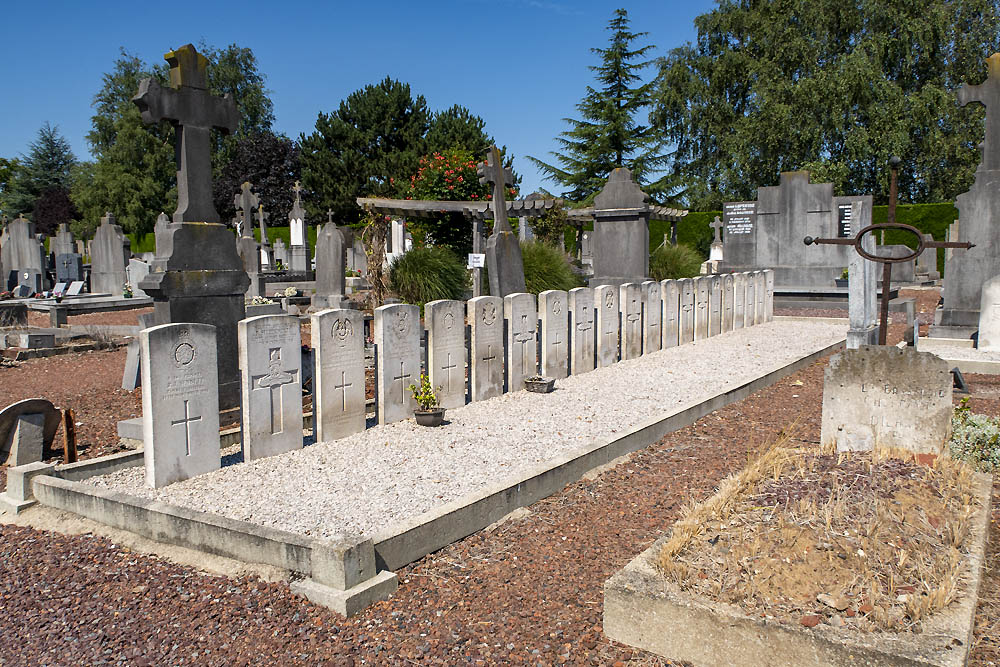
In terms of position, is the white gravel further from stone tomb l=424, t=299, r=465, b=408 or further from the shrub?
the shrub

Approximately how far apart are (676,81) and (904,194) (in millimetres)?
11345

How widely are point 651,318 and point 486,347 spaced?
3.80 metres

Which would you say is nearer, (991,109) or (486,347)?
(486,347)

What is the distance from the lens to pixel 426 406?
6.78m

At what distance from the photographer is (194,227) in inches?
285

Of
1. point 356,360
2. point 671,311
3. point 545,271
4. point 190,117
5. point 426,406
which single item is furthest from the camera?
point 545,271

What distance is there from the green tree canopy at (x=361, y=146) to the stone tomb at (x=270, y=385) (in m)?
38.0

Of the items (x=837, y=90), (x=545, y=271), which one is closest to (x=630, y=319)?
(x=545, y=271)

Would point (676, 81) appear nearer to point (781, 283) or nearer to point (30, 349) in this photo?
point (781, 283)

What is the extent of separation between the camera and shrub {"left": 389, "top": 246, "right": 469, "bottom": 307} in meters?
13.2

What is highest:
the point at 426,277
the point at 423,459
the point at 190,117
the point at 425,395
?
the point at 190,117

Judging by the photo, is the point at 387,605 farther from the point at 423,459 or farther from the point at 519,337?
the point at 519,337

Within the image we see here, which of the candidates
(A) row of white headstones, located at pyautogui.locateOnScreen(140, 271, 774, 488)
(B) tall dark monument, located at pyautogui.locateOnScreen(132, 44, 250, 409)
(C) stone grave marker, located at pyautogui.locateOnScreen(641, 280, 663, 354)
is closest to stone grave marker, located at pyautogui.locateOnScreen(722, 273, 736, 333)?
(C) stone grave marker, located at pyautogui.locateOnScreen(641, 280, 663, 354)

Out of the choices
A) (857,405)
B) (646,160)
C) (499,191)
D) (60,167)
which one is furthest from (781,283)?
(60,167)
